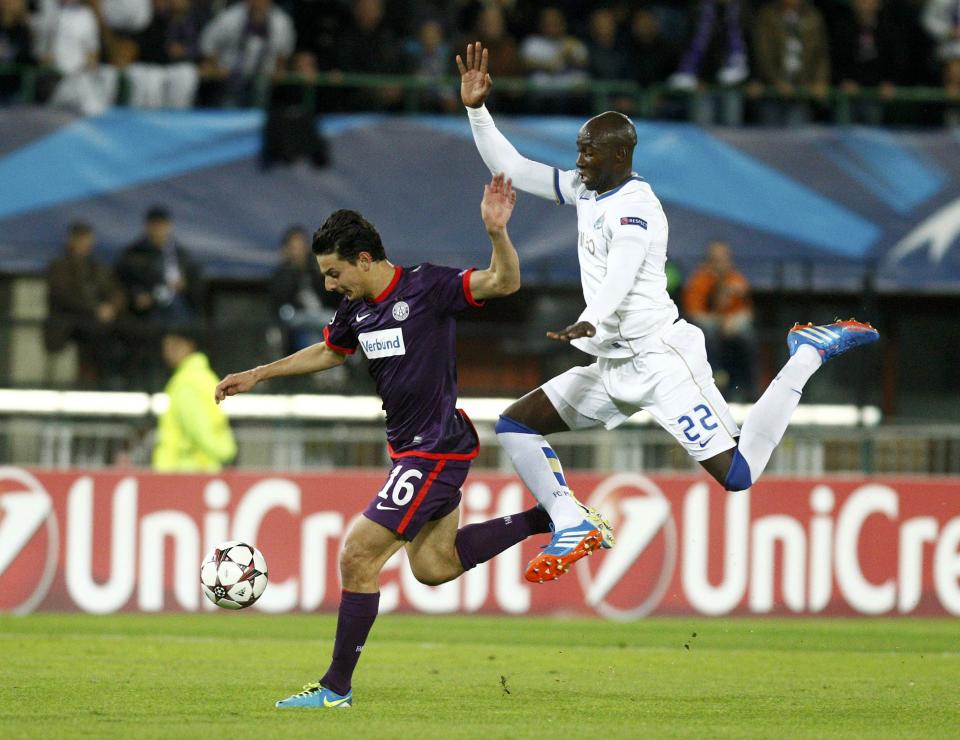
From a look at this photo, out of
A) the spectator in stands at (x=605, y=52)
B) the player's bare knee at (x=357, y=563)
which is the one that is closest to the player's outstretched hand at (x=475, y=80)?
the player's bare knee at (x=357, y=563)

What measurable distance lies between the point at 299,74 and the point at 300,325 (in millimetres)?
3361

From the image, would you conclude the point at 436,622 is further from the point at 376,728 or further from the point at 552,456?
the point at 376,728

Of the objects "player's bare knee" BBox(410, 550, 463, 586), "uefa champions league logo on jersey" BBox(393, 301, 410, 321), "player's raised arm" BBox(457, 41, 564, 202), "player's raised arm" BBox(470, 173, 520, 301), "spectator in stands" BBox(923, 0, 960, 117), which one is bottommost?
"player's bare knee" BBox(410, 550, 463, 586)

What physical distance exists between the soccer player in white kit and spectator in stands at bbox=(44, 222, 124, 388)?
7626mm

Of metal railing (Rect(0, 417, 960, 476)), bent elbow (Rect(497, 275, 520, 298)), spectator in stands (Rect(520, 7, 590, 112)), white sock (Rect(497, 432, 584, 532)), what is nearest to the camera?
bent elbow (Rect(497, 275, 520, 298))

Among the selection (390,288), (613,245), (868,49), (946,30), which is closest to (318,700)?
(390,288)

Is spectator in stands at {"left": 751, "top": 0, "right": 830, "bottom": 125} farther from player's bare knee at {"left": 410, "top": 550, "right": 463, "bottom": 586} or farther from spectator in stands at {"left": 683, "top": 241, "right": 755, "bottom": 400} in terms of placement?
player's bare knee at {"left": 410, "top": 550, "right": 463, "bottom": 586}

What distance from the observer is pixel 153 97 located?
18016 mm

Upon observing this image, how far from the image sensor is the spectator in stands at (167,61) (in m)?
18.0

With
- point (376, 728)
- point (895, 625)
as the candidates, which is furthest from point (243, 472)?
point (376, 728)

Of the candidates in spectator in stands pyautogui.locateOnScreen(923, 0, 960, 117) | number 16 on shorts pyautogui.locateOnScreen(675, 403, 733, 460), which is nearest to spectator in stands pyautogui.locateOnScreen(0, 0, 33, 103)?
spectator in stands pyautogui.locateOnScreen(923, 0, 960, 117)

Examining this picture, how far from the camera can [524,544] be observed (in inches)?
579

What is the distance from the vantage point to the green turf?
767 centimetres

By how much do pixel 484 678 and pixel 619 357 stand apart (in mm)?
2046
